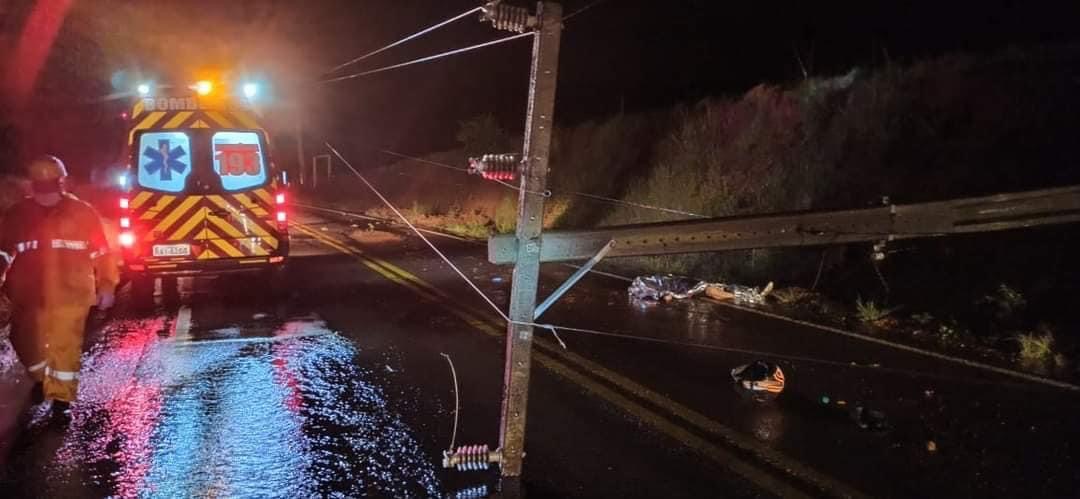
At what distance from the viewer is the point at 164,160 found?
9.83 m

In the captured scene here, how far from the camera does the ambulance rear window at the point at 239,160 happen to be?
A: 10.0 metres

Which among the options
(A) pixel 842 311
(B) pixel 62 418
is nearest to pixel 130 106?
(B) pixel 62 418

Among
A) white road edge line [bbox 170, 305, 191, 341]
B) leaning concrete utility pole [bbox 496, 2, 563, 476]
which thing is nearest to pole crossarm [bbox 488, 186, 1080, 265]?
leaning concrete utility pole [bbox 496, 2, 563, 476]

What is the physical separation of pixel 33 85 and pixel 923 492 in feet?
120

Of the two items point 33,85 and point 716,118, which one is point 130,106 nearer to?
point 716,118

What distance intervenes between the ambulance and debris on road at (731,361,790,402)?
641cm

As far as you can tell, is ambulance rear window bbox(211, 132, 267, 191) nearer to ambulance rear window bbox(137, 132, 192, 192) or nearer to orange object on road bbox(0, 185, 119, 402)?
ambulance rear window bbox(137, 132, 192, 192)

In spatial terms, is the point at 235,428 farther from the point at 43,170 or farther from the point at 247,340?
the point at 247,340

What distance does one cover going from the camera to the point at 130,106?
9.88 meters

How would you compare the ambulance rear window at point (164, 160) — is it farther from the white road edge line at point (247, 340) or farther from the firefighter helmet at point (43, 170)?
the firefighter helmet at point (43, 170)

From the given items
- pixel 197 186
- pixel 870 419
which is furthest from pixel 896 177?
pixel 197 186

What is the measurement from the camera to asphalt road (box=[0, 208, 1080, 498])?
181 inches

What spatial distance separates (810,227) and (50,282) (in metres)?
5.02

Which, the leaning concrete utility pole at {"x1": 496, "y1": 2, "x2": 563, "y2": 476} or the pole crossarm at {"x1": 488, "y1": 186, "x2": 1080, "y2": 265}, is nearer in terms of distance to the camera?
the leaning concrete utility pole at {"x1": 496, "y1": 2, "x2": 563, "y2": 476}
